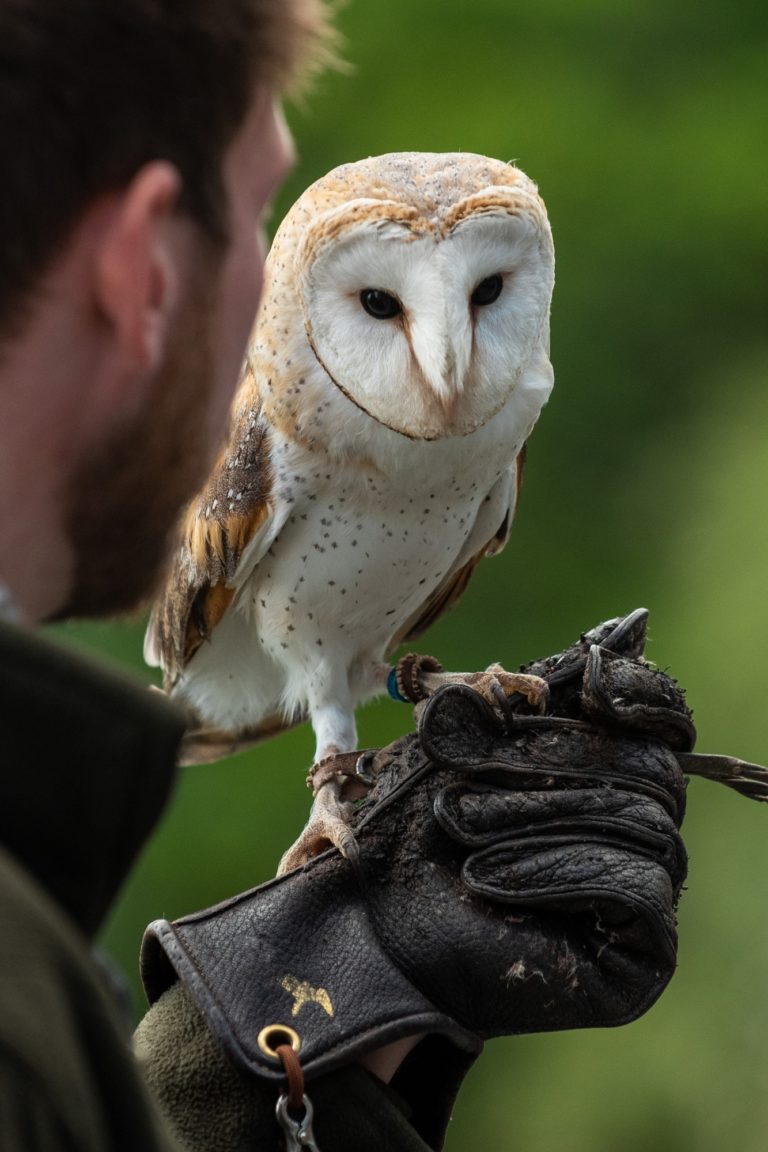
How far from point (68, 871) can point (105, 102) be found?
1.03 ft

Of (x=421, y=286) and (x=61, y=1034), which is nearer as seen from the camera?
(x=61, y=1034)

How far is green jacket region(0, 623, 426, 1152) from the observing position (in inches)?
17.0

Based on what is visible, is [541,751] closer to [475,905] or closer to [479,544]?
[475,905]

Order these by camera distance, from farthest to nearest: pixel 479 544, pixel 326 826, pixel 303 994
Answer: pixel 479 544
pixel 326 826
pixel 303 994

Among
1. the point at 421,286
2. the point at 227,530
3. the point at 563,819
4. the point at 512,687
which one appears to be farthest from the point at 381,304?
the point at 563,819

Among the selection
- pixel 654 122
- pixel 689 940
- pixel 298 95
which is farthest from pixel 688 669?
pixel 298 95

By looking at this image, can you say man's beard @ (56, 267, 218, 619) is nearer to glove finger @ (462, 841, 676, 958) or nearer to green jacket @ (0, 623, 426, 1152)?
green jacket @ (0, 623, 426, 1152)

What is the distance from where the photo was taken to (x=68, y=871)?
509 millimetres

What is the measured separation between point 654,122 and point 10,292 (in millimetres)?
3368

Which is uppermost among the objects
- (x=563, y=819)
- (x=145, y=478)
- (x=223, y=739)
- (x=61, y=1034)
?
(x=145, y=478)

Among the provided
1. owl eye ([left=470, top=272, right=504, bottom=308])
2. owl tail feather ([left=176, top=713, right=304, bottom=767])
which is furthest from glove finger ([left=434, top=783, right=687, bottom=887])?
owl tail feather ([left=176, top=713, right=304, bottom=767])

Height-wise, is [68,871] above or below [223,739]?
above

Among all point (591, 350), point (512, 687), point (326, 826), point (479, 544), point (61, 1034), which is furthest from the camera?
point (591, 350)

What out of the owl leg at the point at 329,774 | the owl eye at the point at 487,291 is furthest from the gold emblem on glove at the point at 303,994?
the owl eye at the point at 487,291
